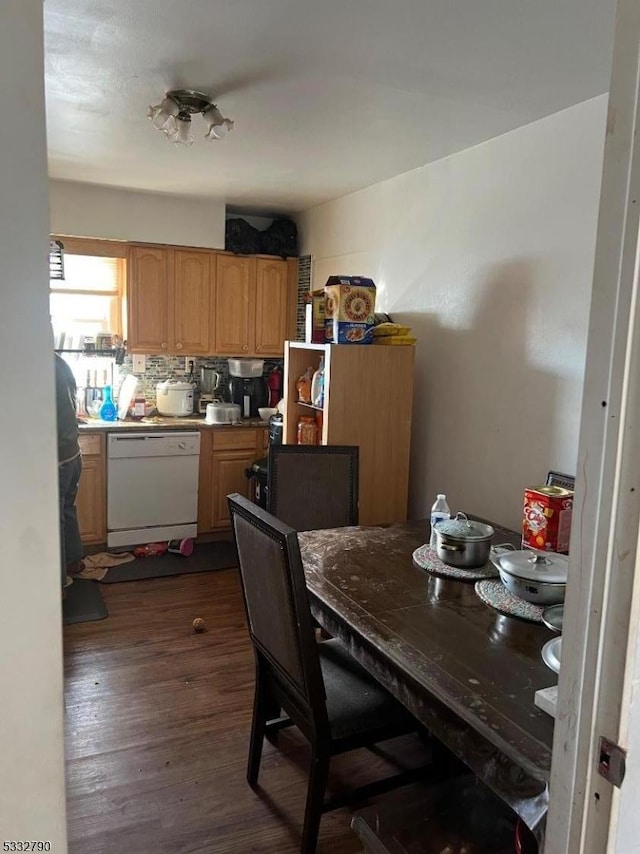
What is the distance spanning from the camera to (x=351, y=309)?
3.28 meters

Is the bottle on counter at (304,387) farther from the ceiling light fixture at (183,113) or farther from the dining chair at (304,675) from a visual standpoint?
the dining chair at (304,675)

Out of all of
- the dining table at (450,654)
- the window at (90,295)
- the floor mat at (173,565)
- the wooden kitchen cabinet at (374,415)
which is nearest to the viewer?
the dining table at (450,654)

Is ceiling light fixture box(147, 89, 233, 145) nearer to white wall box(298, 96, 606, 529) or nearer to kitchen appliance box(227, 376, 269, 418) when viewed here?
white wall box(298, 96, 606, 529)

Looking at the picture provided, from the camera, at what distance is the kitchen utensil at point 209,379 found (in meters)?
4.94

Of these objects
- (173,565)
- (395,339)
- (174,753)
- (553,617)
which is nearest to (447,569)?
(553,617)

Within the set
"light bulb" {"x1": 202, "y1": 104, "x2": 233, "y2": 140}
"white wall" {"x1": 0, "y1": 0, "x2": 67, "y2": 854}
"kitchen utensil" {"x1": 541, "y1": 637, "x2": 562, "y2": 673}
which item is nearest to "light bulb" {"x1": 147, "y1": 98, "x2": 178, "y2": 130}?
"light bulb" {"x1": 202, "y1": 104, "x2": 233, "y2": 140}

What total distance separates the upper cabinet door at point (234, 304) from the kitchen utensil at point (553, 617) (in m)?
3.40

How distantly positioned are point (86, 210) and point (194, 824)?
3571 mm

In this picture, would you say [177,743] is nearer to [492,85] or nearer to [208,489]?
[208,489]

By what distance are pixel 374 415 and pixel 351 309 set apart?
555 millimetres

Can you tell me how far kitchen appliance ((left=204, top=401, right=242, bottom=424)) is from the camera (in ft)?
14.9

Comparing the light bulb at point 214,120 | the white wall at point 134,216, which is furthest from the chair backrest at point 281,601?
the white wall at point 134,216

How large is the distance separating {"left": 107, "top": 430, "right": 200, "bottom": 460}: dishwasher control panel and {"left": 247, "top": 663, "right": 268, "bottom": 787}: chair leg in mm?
2387

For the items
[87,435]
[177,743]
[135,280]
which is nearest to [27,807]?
[177,743]
